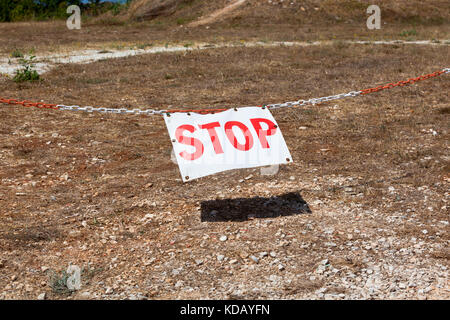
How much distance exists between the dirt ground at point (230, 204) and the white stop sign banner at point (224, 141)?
66 cm

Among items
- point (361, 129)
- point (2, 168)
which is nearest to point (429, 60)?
point (361, 129)

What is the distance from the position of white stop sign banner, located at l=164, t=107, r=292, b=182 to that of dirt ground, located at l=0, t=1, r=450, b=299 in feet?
2.15

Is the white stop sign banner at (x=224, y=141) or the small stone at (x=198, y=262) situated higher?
the white stop sign banner at (x=224, y=141)

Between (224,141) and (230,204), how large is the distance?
35.1 inches

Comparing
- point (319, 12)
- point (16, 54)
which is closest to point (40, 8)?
point (319, 12)

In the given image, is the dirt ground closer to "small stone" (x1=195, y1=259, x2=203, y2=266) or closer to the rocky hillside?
"small stone" (x1=195, y1=259, x2=203, y2=266)

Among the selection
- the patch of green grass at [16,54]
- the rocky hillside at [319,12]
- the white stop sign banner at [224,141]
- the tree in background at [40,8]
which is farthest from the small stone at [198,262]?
the tree in background at [40,8]

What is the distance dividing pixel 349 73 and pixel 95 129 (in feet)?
21.5

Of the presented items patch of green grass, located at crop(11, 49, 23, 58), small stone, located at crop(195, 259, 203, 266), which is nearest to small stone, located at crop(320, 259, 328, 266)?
small stone, located at crop(195, 259, 203, 266)

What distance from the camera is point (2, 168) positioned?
6559 mm

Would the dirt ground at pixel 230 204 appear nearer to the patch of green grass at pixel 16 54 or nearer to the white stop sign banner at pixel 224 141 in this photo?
the white stop sign banner at pixel 224 141

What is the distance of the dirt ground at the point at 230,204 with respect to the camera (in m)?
4.06
